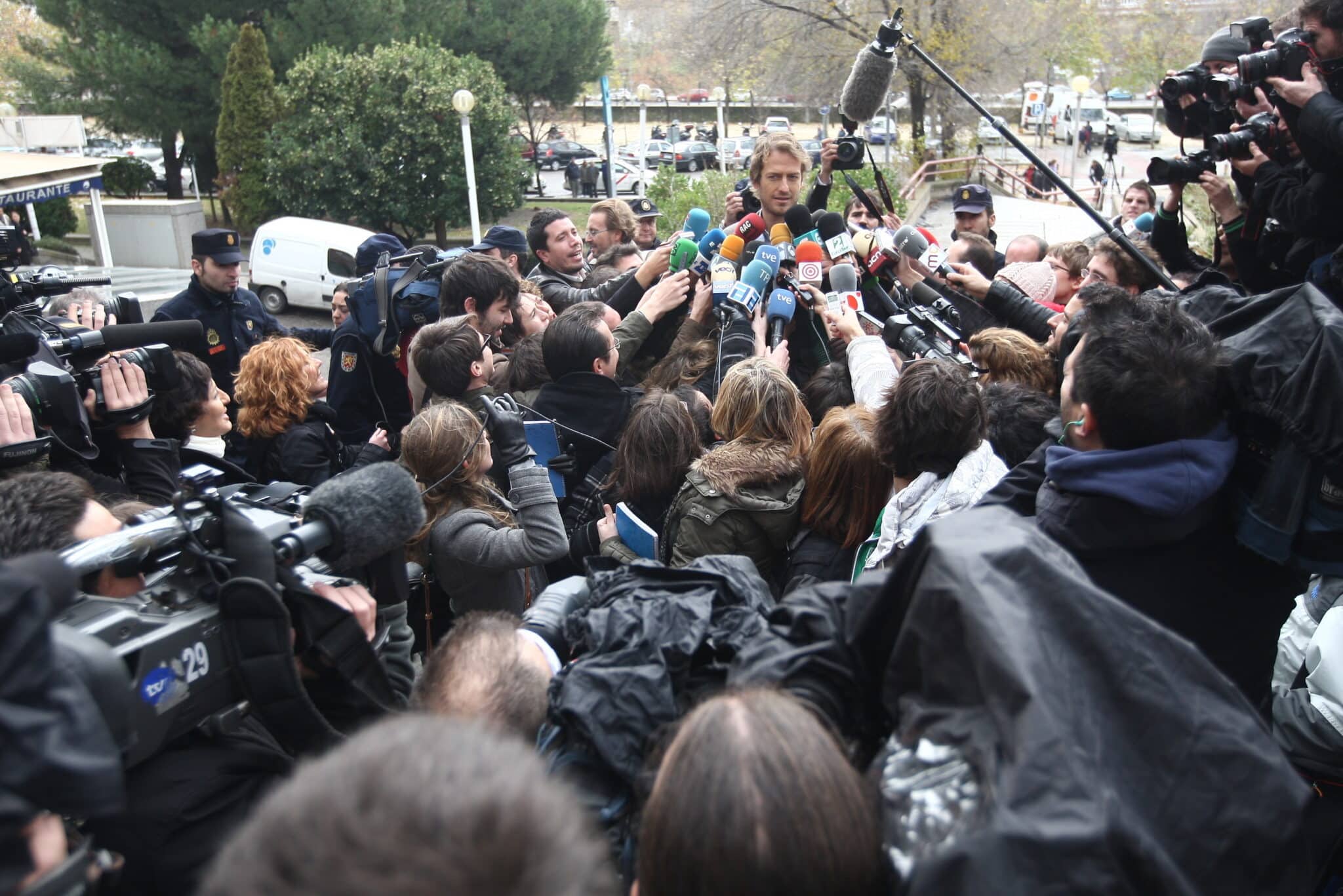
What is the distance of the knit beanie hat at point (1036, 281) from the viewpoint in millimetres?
4914

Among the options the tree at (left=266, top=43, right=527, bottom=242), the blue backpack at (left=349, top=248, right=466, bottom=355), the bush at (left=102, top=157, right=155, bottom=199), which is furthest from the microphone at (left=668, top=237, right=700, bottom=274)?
the bush at (left=102, top=157, right=155, bottom=199)

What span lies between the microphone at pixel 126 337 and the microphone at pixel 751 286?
1.95 m

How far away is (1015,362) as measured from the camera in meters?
3.51

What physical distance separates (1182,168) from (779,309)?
1499 mm

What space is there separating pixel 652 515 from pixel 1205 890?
2.19 m

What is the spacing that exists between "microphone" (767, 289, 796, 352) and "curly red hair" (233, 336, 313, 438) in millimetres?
1984

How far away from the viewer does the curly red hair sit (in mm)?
4004

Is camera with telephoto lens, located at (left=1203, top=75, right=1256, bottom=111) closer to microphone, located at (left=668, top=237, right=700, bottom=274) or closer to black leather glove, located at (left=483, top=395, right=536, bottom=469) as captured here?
microphone, located at (left=668, top=237, right=700, bottom=274)

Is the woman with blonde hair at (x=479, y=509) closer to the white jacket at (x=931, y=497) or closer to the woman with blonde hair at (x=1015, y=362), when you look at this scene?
the white jacket at (x=931, y=497)

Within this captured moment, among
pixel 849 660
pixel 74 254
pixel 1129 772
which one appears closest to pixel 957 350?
pixel 849 660

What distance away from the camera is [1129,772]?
3.81 ft

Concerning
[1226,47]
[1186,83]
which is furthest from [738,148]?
[1186,83]

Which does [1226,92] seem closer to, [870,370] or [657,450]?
[870,370]

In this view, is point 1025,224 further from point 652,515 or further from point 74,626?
point 74,626
